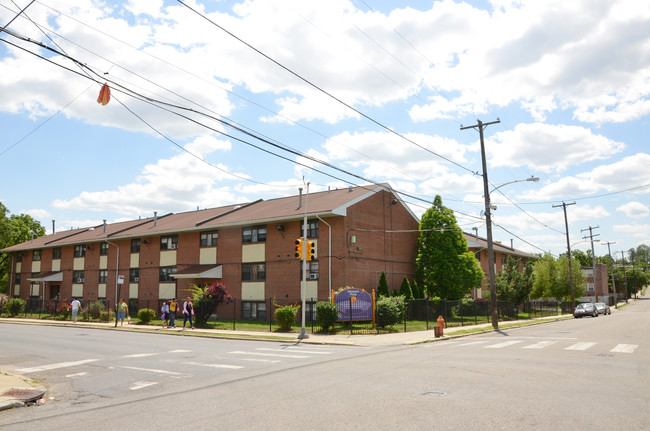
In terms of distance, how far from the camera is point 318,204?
33.9 meters

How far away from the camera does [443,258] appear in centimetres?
3734

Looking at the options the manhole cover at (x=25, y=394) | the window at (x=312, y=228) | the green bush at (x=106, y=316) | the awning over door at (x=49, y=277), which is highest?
the window at (x=312, y=228)

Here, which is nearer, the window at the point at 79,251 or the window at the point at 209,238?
the window at the point at 209,238

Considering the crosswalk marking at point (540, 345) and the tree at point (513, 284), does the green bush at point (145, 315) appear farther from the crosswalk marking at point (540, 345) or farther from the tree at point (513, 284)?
the tree at point (513, 284)

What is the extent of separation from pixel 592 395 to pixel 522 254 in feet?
199

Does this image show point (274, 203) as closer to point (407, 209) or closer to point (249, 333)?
point (407, 209)

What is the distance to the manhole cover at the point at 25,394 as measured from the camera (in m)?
9.50

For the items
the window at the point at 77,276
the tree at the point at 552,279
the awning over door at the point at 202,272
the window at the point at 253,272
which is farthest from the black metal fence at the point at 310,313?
the tree at the point at 552,279

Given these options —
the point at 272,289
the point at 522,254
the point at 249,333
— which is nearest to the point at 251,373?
the point at 249,333

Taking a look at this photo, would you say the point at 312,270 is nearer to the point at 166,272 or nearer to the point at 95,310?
the point at 166,272

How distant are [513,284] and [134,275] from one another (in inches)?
1295

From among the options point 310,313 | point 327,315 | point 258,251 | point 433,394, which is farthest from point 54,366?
point 258,251

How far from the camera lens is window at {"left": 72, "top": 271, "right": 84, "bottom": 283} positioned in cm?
4856

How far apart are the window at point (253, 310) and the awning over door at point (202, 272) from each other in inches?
122
